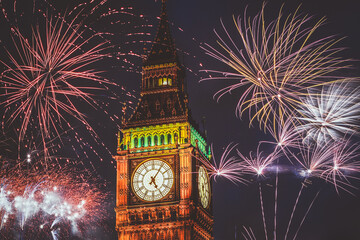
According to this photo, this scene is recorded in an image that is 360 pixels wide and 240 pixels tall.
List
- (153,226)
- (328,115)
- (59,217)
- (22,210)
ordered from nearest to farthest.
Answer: (328,115) → (22,210) → (59,217) → (153,226)

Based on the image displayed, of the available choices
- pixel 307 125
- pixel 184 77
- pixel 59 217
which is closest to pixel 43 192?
pixel 59 217

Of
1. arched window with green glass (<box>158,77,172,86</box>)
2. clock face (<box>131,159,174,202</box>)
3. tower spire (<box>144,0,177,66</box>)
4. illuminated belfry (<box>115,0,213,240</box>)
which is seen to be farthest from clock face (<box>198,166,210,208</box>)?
tower spire (<box>144,0,177,66</box>)

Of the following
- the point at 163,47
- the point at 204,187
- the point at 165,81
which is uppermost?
the point at 163,47

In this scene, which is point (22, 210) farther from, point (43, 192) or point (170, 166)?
point (170, 166)

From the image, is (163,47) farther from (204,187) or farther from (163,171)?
(204,187)

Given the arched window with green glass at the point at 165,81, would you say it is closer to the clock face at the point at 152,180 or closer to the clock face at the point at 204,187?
the clock face at the point at 152,180

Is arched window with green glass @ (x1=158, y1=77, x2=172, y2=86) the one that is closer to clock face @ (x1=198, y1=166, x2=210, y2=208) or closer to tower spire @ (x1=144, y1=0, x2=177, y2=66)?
tower spire @ (x1=144, y1=0, x2=177, y2=66)

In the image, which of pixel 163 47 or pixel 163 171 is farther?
pixel 163 47

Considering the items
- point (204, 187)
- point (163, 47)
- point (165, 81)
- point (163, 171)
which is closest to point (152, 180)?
point (163, 171)
